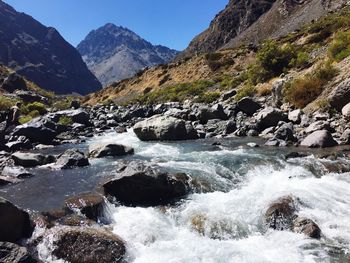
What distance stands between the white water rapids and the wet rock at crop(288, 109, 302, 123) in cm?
824

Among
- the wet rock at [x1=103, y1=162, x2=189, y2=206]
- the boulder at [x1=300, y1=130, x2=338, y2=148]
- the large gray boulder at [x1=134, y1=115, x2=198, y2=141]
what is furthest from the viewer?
the large gray boulder at [x1=134, y1=115, x2=198, y2=141]

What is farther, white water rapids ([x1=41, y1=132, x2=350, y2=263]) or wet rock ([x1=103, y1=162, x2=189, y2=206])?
wet rock ([x1=103, y1=162, x2=189, y2=206])

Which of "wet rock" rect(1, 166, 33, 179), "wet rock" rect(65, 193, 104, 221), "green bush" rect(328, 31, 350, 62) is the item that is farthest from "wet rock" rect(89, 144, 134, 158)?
"green bush" rect(328, 31, 350, 62)

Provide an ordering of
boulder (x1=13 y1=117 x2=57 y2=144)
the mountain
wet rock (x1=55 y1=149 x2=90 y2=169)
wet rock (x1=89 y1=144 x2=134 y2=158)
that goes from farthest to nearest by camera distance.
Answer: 1. the mountain
2. boulder (x1=13 y1=117 x2=57 y2=144)
3. wet rock (x1=89 y1=144 x2=134 y2=158)
4. wet rock (x1=55 y1=149 x2=90 y2=169)

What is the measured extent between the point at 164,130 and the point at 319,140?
34.2 ft

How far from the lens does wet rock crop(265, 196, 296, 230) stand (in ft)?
42.0

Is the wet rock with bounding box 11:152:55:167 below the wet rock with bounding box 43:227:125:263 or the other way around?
the other way around

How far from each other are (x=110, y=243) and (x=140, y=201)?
3.61 meters

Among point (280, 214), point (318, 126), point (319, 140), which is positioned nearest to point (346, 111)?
point (318, 126)

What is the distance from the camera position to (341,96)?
25.3m

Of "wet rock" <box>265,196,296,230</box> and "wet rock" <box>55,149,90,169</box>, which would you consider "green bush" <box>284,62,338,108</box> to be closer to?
"wet rock" <box>55,149,90,169</box>

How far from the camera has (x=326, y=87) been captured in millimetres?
29203

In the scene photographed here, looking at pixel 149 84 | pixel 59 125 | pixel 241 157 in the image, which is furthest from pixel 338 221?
pixel 149 84

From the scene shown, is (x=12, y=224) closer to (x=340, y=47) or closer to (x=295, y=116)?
(x=295, y=116)
